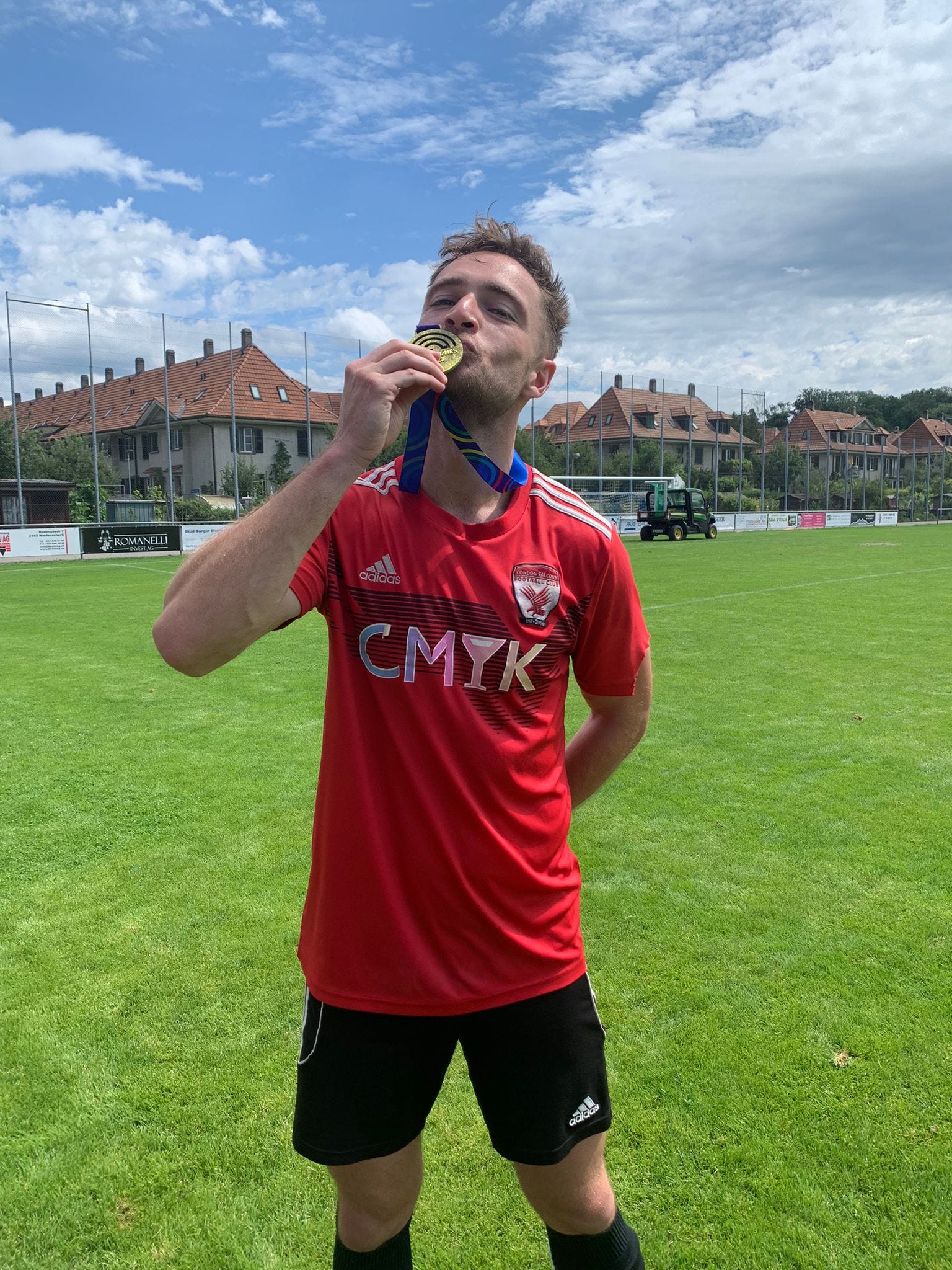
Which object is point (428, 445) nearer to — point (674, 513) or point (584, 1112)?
point (584, 1112)

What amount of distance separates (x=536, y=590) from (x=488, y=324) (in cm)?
57

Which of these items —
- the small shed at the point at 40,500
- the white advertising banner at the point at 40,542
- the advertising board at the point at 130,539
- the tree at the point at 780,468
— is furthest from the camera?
the tree at the point at 780,468

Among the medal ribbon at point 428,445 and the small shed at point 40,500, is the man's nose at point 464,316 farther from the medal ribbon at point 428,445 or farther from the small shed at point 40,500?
the small shed at point 40,500

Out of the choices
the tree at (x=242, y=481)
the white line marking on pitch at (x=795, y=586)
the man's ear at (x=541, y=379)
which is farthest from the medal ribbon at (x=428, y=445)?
the tree at (x=242, y=481)

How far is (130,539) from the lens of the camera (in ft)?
104

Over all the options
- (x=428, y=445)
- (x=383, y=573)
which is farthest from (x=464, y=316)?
(x=383, y=573)

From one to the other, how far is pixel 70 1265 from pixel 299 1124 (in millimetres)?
1327

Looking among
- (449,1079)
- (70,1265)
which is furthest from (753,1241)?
(70,1265)

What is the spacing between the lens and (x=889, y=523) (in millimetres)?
62531

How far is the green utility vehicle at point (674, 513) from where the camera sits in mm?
41562

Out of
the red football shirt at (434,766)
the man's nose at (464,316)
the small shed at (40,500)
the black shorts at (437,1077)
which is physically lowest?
the black shorts at (437,1077)

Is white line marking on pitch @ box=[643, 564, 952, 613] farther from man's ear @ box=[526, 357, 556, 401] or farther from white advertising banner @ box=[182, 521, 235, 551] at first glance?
white advertising banner @ box=[182, 521, 235, 551]

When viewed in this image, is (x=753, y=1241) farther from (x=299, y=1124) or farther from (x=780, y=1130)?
(x=299, y=1124)

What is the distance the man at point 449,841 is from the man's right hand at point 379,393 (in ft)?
0.35
